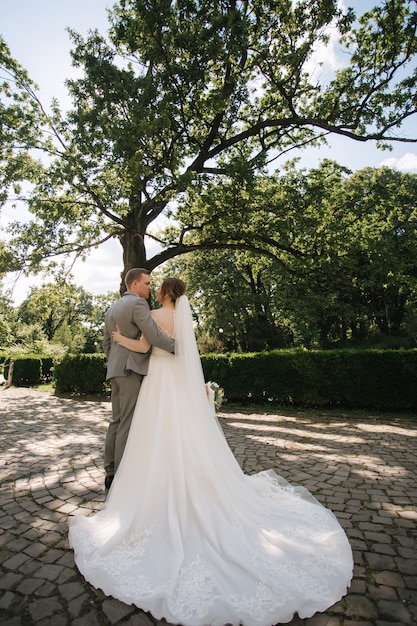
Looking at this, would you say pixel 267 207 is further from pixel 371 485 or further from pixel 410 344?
pixel 410 344

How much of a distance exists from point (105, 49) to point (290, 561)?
13.4 meters

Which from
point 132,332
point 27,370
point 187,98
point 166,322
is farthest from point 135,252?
point 27,370

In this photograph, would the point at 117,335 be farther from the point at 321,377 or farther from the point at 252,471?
the point at 321,377

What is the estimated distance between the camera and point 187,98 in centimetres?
1060

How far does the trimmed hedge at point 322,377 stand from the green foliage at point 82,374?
4.63m

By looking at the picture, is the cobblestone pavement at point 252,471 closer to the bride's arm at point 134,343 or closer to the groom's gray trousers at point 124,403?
the groom's gray trousers at point 124,403

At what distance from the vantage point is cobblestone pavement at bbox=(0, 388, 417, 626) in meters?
2.36

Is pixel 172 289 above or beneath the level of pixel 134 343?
above

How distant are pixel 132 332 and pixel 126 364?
37cm

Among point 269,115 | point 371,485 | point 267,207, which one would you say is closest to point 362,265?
point 267,207

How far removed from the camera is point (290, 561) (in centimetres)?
268

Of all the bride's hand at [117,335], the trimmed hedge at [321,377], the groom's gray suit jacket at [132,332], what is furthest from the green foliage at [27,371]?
the bride's hand at [117,335]

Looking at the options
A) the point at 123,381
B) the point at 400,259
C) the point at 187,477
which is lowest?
the point at 187,477

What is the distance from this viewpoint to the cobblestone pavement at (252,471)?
7.75 feet
